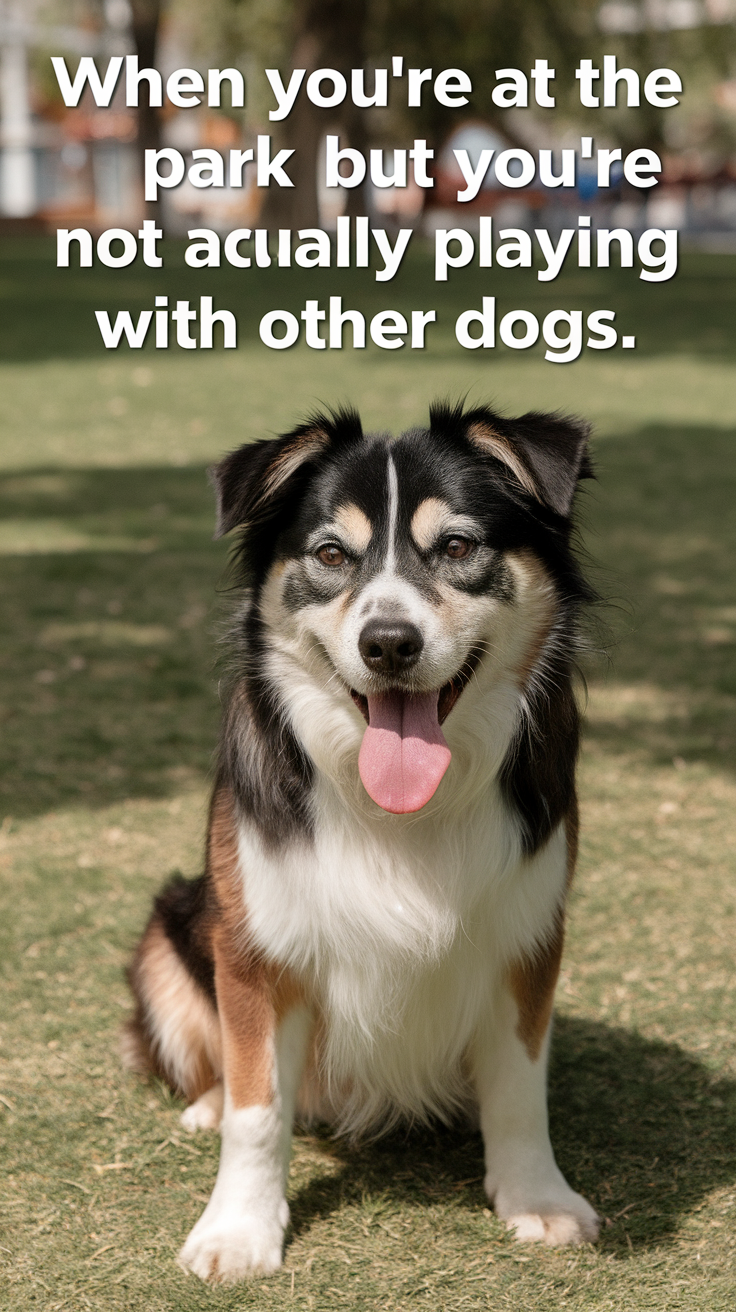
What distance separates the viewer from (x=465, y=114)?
1687 inches

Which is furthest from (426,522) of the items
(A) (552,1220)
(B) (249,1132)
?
(A) (552,1220)

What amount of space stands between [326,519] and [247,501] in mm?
169

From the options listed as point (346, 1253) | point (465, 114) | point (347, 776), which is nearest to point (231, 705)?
point (347, 776)

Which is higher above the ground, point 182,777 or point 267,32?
point 267,32

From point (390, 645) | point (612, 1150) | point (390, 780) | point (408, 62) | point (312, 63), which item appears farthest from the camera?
point (408, 62)

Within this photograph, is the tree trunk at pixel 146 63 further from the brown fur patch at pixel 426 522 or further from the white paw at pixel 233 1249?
the white paw at pixel 233 1249

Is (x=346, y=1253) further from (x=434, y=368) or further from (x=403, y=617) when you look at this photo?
(x=434, y=368)

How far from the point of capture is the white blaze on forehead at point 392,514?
2.85 metres

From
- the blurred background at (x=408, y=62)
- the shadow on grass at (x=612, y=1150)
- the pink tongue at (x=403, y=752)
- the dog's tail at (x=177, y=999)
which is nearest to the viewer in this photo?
the pink tongue at (x=403, y=752)

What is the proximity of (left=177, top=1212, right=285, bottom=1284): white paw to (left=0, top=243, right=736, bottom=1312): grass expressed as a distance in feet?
0.17

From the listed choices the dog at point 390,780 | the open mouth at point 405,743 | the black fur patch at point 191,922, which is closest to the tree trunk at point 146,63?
the black fur patch at point 191,922

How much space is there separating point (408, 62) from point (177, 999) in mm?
29373

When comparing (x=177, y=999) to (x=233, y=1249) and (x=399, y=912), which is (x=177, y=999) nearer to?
(x=233, y=1249)

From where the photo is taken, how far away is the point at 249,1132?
119 inches
